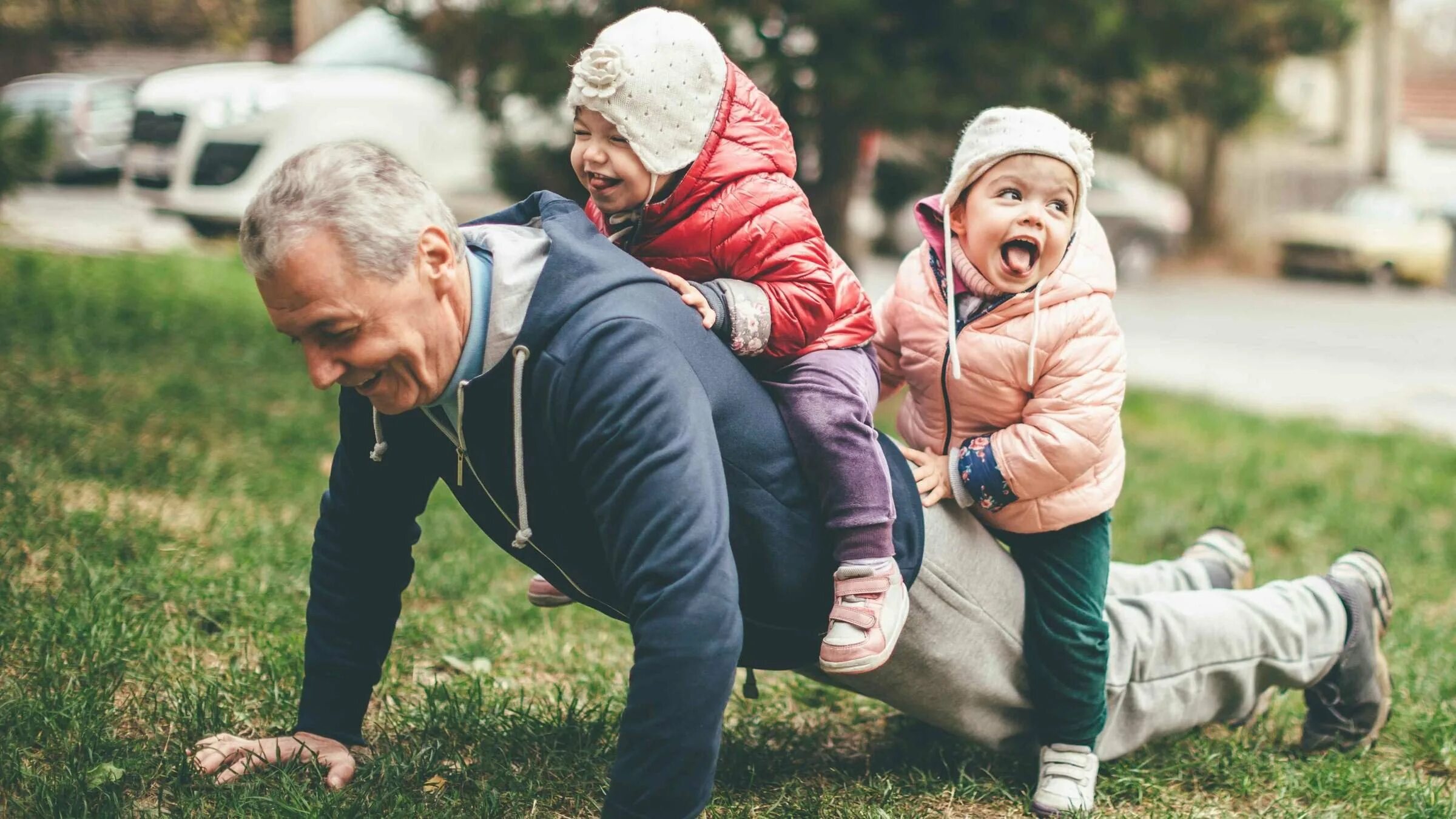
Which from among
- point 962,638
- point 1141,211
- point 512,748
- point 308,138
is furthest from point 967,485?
point 1141,211

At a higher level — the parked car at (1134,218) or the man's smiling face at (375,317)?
the man's smiling face at (375,317)

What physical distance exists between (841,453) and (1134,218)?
17.8 meters

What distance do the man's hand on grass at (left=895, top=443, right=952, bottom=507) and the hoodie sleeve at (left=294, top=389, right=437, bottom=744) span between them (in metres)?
0.90

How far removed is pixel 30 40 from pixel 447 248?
10030 mm

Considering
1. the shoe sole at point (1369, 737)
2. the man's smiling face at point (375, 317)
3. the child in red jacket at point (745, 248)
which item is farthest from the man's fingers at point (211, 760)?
the shoe sole at point (1369, 737)

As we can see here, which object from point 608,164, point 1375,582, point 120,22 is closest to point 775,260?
point 608,164

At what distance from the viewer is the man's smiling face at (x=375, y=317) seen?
1.98m

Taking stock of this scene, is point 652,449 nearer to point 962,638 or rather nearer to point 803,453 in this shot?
point 803,453

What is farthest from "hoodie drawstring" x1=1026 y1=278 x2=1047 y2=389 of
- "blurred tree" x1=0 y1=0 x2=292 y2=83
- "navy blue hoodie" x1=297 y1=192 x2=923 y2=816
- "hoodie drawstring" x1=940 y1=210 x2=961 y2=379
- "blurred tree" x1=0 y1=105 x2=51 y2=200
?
"blurred tree" x1=0 y1=0 x2=292 y2=83

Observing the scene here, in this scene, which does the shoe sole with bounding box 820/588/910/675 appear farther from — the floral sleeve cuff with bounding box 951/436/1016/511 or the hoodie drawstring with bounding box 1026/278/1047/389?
the hoodie drawstring with bounding box 1026/278/1047/389

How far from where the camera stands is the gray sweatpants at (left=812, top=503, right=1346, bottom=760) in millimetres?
2637

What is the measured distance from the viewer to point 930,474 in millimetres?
2650

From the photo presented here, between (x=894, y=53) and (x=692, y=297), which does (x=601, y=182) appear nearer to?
(x=692, y=297)

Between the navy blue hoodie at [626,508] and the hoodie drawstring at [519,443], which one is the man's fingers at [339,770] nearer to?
the navy blue hoodie at [626,508]
